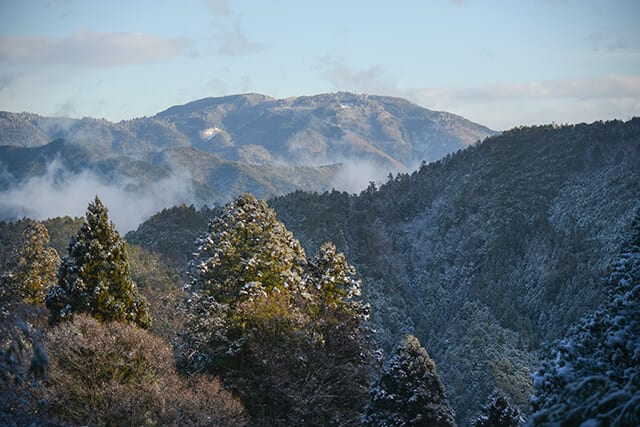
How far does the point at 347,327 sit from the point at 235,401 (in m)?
5.89

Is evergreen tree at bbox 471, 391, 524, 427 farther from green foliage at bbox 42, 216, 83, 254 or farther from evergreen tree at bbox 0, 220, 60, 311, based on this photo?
green foliage at bbox 42, 216, 83, 254

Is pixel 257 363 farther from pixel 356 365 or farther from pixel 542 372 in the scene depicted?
pixel 542 372

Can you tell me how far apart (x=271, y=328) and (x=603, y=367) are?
610 inches

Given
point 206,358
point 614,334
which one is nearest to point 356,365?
point 206,358

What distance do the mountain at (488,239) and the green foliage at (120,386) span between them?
42236 mm

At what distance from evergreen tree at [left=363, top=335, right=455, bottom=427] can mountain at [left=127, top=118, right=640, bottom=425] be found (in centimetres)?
3234

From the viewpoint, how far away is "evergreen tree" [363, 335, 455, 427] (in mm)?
28422

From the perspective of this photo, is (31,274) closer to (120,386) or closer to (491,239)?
(120,386)

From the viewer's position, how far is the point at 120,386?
21.8 metres

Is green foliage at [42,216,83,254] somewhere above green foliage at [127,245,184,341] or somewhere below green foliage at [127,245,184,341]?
above

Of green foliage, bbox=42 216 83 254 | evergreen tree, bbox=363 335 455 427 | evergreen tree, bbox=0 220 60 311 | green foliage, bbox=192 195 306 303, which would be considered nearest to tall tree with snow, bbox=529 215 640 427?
green foliage, bbox=192 195 306 303

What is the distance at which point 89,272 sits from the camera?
2852 cm

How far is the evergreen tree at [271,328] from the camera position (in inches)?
971

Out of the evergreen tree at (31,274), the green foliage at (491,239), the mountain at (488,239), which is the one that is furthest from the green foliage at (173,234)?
the evergreen tree at (31,274)
